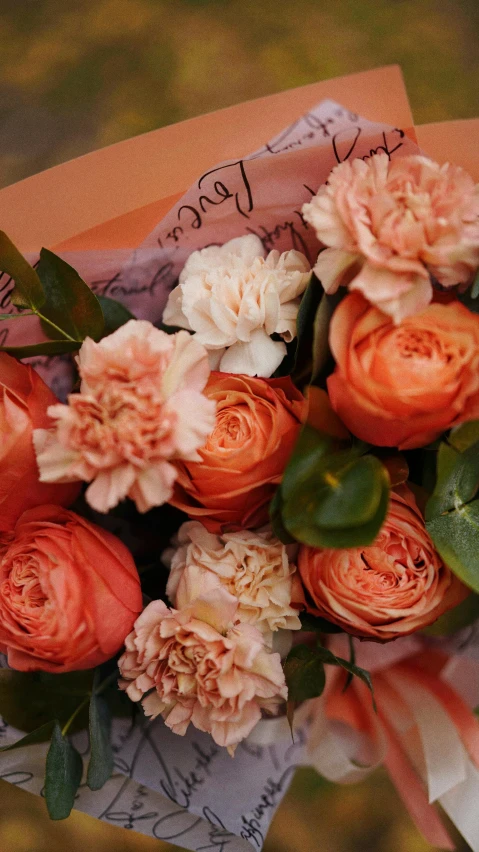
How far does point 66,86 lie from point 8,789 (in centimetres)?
60

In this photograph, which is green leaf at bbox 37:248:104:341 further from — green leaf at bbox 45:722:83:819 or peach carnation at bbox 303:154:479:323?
green leaf at bbox 45:722:83:819

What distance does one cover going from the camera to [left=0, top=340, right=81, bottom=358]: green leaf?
381 mm

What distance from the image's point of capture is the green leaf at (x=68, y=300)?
0.39m

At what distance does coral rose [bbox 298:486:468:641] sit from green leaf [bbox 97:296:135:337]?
181 mm

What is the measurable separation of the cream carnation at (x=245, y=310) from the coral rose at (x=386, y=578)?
0.35 ft

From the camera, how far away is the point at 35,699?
46 cm

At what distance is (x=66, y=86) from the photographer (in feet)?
1.99

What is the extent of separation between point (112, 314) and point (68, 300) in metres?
0.04

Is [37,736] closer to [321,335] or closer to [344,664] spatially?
[344,664]

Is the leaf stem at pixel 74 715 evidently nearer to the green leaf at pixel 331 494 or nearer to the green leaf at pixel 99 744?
the green leaf at pixel 99 744

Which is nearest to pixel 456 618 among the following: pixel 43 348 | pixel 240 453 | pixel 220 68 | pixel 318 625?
pixel 318 625

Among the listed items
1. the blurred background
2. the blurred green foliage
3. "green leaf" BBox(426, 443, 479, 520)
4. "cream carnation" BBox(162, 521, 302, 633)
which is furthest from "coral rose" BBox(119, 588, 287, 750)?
the blurred green foliage

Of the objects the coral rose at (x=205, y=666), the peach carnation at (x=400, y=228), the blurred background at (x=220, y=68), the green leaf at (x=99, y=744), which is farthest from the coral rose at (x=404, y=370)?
the blurred background at (x=220, y=68)

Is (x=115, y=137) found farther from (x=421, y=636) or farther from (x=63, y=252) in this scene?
(x=421, y=636)
